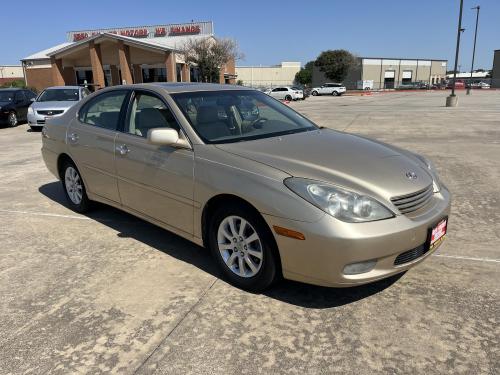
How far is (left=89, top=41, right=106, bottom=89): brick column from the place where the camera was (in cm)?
3956

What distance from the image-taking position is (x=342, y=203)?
2.92 metres

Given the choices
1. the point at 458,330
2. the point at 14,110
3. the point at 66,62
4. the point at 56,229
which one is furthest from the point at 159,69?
the point at 458,330

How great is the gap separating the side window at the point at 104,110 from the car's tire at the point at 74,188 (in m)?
0.65

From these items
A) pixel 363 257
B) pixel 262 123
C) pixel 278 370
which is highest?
pixel 262 123

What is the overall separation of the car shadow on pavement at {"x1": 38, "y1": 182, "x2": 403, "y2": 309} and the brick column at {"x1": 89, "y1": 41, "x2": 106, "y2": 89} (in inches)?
1458

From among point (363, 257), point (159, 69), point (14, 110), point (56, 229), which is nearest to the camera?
point (363, 257)

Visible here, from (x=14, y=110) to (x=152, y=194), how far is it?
1547 cm

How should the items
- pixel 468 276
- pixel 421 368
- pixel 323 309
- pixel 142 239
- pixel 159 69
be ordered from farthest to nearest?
pixel 159 69, pixel 142 239, pixel 468 276, pixel 323 309, pixel 421 368

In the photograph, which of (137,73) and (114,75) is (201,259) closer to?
(137,73)

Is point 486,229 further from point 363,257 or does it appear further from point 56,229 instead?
point 56,229

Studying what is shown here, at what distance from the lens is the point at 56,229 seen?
5.00m

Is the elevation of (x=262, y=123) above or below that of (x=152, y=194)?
above

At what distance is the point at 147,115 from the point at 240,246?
5.71 feet

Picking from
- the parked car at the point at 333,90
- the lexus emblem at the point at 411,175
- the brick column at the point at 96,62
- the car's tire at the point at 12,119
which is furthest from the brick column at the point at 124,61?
the lexus emblem at the point at 411,175
